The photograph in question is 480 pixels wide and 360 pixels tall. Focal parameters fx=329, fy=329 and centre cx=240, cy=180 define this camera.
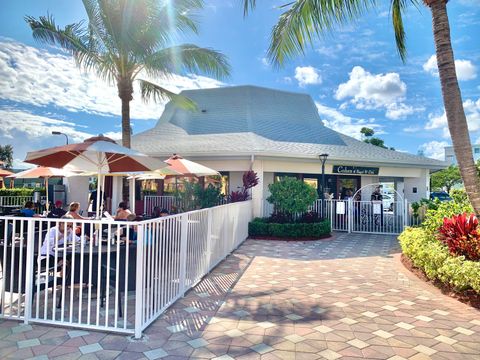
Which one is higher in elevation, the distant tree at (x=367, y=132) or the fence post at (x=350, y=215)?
the distant tree at (x=367, y=132)

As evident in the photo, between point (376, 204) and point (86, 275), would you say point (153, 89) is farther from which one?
point (376, 204)

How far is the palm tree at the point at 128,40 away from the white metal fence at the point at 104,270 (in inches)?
260

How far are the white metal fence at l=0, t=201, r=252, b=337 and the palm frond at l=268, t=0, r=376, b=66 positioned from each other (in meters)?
3.84

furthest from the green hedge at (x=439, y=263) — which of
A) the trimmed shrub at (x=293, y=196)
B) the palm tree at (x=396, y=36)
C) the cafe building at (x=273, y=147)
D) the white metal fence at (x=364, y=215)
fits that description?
the cafe building at (x=273, y=147)

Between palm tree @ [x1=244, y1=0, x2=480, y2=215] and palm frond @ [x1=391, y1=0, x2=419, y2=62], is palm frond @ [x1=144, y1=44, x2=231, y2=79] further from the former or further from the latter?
palm frond @ [x1=391, y1=0, x2=419, y2=62]

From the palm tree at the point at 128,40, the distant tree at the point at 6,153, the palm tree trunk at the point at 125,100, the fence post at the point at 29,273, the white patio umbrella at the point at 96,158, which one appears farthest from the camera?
the distant tree at the point at 6,153

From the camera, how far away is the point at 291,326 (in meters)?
4.43

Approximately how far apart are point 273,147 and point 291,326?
1108cm

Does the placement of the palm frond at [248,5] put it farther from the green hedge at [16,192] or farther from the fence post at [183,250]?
the green hedge at [16,192]

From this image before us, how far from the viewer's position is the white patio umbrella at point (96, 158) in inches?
201

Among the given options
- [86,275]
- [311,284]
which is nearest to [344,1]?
[311,284]

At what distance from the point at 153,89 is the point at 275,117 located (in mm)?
9030

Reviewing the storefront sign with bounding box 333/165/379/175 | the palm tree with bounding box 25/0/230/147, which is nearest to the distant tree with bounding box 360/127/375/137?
the storefront sign with bounding box 333/165/379/175

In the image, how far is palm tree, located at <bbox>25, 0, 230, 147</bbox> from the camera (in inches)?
421
